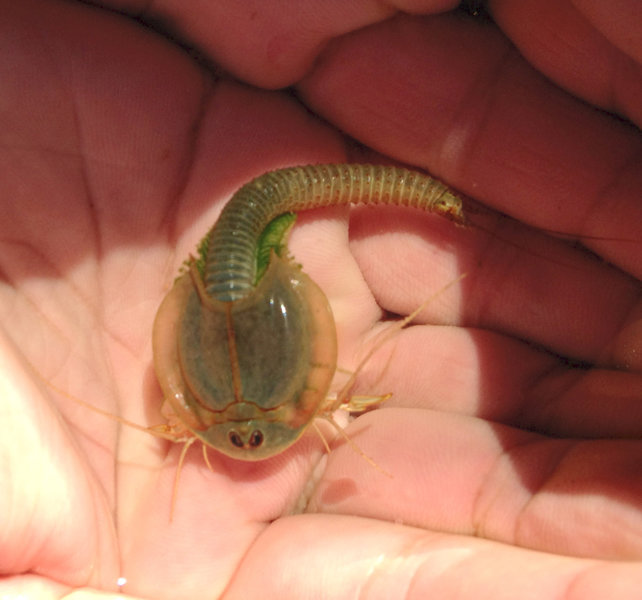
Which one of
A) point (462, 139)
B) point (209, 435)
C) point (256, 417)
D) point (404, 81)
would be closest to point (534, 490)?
point (256, 417)

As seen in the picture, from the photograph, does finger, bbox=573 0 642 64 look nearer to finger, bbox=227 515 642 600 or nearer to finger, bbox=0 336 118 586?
finger, bbox=227 515 642 600

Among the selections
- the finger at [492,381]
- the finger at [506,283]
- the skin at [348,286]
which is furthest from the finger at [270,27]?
the finger at [492,381]

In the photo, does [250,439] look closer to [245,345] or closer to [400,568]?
Result: [245,345]

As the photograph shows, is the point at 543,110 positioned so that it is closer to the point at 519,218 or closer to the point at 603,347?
the point at 519,218

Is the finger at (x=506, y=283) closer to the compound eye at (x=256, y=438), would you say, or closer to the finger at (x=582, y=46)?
→ the finger at (x=582, y=46)

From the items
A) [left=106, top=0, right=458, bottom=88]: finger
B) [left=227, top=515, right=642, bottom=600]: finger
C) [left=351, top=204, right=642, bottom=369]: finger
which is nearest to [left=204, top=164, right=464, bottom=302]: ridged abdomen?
[left=351, top=204, right=642, bottom=369]: finger

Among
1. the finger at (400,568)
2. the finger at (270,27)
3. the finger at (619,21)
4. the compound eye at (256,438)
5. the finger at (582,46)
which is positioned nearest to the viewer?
the finger at (400,568)
